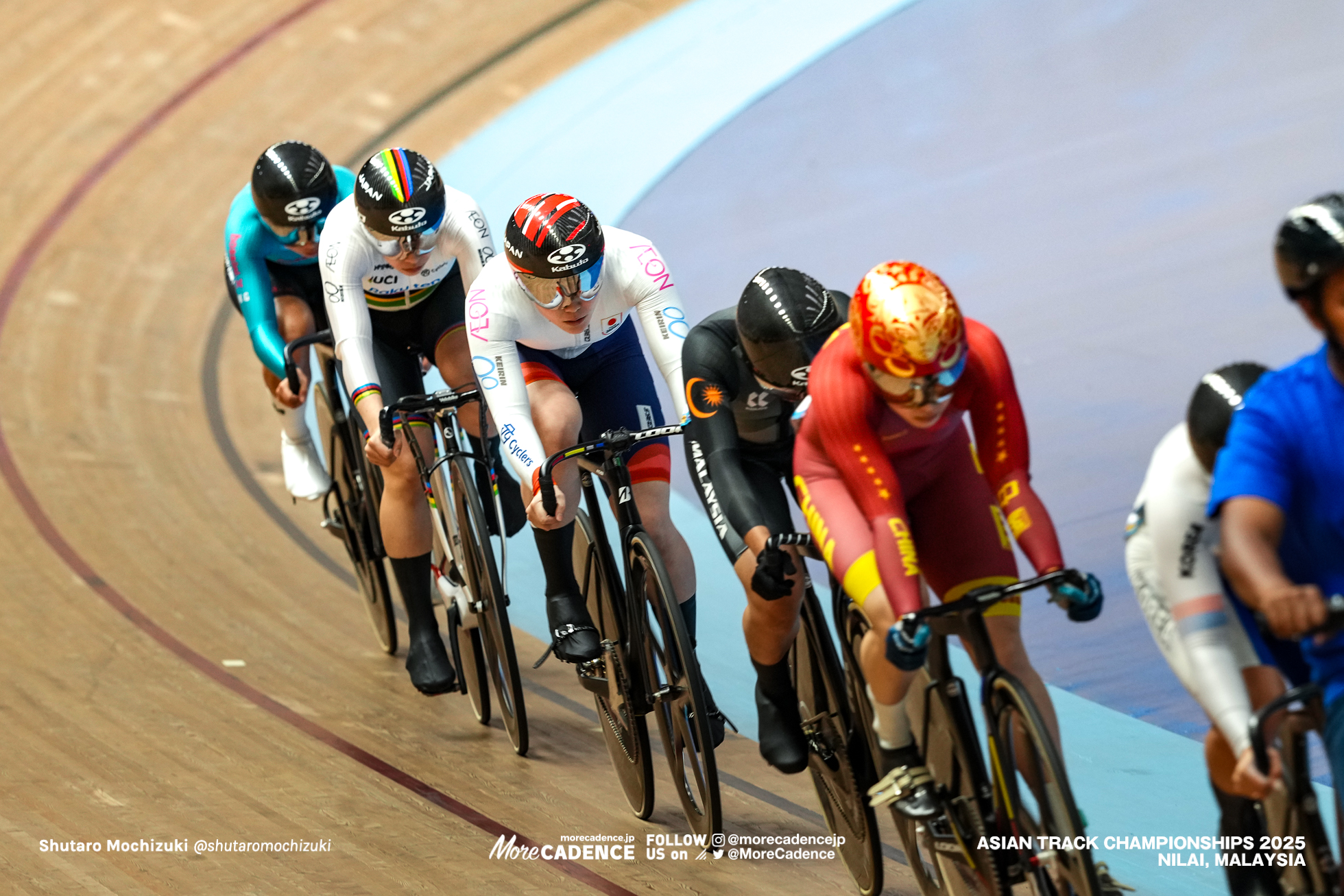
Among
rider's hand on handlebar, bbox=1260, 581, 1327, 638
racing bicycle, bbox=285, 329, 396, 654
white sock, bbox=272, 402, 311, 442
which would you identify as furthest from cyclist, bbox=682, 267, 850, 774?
white sock, bbox=272, 402, 311, 442

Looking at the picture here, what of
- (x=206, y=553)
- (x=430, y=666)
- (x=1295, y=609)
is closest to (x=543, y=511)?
(x=430, y=666)

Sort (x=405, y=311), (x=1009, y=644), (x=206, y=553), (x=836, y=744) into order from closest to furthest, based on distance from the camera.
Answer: (x=1009, y=644), (x=836, y=744), (x=405, y=311), (x=206, y=553)

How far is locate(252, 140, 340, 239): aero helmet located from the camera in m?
4.54

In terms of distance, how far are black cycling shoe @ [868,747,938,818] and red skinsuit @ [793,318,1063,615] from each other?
0.33 meters

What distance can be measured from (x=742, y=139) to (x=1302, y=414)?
6.40m

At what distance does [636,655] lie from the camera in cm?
369

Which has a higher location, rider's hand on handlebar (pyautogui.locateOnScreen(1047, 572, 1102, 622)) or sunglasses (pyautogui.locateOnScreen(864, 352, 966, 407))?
sunglasses (pyautogui.locateOnScreen(864, 352, 966, 407))

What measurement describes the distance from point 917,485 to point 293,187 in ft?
7.94

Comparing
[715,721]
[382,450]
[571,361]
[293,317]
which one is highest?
[293,317]

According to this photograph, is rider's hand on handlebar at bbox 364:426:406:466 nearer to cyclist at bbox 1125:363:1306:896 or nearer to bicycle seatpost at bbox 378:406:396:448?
bicycle seatpost at bbox 378:406:396:448

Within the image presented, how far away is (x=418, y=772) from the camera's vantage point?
4.10 metres

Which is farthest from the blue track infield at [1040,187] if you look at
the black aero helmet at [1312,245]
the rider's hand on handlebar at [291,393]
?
the black aero helmet at [1312,245]

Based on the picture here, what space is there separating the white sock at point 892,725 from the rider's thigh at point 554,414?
1.26m

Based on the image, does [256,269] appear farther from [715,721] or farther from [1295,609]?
[1295,609]
